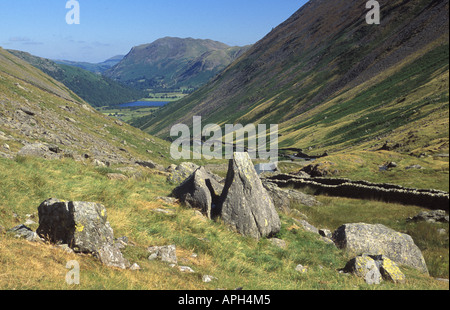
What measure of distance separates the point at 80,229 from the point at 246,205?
8430 mm

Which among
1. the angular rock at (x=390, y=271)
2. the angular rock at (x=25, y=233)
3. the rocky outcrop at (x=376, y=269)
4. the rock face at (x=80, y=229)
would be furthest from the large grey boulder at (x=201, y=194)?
the angular rock at (x=390, y=271)

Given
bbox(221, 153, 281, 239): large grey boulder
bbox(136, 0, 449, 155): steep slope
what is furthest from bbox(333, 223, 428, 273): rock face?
bbox(136, 0, 449, 155): steep slope

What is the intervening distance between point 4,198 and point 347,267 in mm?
17134

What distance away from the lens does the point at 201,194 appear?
61.3ft

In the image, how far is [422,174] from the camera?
7.02 meters

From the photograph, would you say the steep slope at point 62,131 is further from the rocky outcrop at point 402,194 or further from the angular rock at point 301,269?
the rocky outcrop at point 402,194

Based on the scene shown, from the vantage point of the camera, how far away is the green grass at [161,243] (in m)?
9.62

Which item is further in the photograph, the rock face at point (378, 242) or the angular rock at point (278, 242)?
the angular rock at point (278, 242)

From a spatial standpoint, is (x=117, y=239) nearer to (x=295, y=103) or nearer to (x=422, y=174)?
(x=422, y=174)

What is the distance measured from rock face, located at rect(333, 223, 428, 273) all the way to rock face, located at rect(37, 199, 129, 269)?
10.5m

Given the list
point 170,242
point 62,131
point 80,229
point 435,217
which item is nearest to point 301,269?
point 170,242

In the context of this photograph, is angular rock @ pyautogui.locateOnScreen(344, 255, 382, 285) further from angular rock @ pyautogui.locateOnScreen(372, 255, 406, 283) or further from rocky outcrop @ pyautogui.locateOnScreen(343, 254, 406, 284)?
angular rock @ pyautogui.locateOnScreen(372, 255, 406, 283)

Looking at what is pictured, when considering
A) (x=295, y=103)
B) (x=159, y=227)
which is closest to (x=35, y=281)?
(x=159, y=227)

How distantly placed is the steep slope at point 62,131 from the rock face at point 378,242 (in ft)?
97.2
